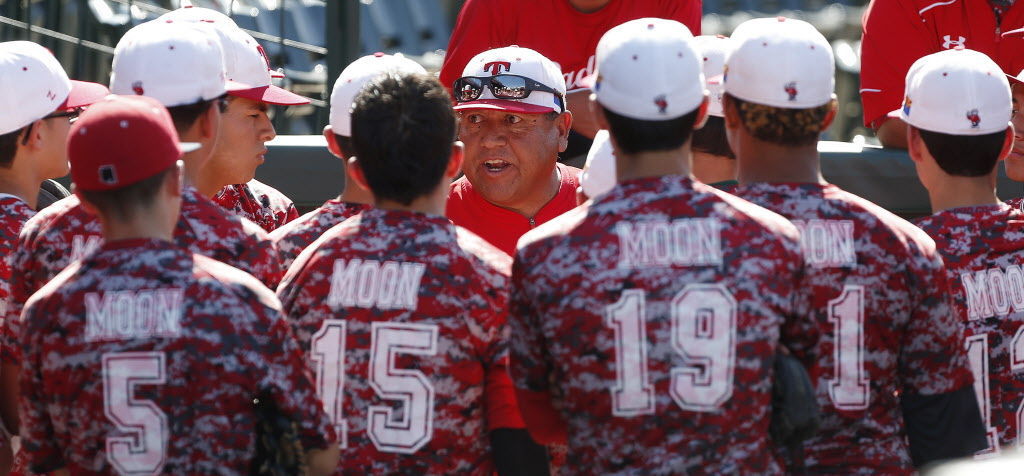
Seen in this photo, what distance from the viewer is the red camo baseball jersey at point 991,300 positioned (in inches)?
133

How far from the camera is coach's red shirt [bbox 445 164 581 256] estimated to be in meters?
4.78

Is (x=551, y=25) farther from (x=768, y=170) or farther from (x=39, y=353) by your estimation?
(x=39, y=353)

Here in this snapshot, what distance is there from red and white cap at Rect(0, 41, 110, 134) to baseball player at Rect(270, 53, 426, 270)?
2.76ft

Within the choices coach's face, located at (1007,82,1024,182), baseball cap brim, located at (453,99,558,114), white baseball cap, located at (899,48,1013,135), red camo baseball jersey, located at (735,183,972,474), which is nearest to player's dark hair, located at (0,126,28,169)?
baseball cap brim, located at (453,99,558,114)

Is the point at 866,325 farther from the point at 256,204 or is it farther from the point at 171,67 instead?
the point at 256,204

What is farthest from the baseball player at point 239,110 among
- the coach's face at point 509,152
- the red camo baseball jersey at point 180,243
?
the red camo baseball jersey at point 180,243

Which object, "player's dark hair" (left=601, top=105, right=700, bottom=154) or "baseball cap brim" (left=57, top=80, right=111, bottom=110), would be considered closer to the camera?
"player's dark hair" (left=601, top=105, right=700, bottom=154)

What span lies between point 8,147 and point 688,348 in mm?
2237

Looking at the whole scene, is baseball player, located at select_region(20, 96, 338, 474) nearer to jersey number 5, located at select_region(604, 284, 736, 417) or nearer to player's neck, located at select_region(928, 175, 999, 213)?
jersey number 5, located at select_region(604, 284, 736, 417)

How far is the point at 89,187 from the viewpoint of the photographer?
2752 millimetres

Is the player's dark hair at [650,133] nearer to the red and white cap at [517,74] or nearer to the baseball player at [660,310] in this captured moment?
the baseball player at [660,310]

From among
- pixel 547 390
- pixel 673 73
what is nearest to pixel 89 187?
pixel 547 390

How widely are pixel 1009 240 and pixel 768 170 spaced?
0.81m

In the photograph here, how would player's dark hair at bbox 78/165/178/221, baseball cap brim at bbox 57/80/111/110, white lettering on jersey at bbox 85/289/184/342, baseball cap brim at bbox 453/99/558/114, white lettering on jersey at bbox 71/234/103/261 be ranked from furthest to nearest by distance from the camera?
baseball cap brim at bbox 453/99/558/114 < baseball cap brim at bbox 57/80/111/110 < white lettering on jersey at bbox 71/234/103/261 < player's dark hair at bbox 78/165/178/221 < white lettering on jersey at bbox 85/289/184/342
